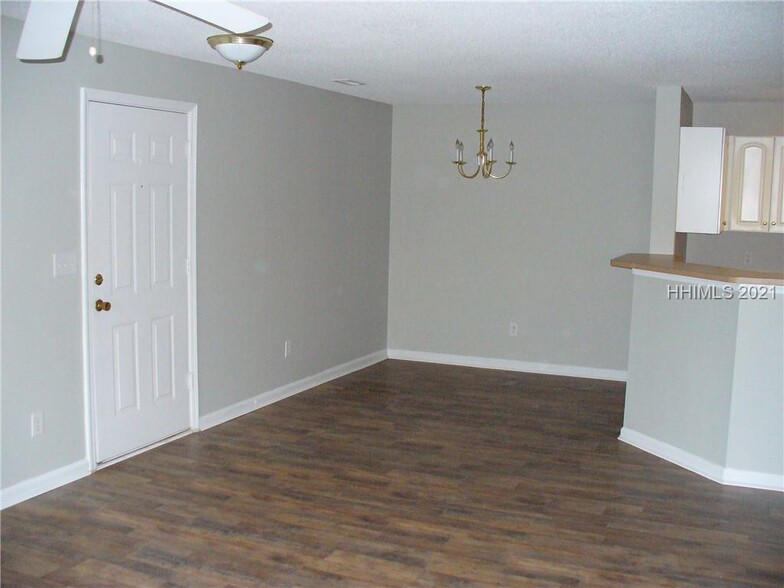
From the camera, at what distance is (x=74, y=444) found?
13.7ft

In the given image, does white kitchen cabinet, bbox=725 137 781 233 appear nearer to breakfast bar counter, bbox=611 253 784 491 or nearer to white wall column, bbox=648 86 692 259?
white wall column, bbox=648 86 692 259

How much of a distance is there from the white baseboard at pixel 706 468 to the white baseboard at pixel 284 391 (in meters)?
2.53

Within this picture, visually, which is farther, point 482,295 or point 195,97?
point 482,295

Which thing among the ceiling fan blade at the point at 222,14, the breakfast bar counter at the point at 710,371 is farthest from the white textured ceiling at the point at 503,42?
the breakfast bar counter at the point at 710,371

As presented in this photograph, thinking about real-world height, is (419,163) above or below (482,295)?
above

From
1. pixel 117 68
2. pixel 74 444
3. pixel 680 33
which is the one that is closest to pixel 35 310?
pixel 74 444

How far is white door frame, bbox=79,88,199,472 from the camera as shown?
4.09 metres

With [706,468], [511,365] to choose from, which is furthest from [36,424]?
[511,365]

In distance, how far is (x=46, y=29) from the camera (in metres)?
2.92

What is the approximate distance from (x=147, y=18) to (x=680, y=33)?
97.6 inches

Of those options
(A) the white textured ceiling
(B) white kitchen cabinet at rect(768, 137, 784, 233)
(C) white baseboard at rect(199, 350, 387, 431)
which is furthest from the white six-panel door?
(B) white kitchen cabinet at rect(768, 137, 784, 233)

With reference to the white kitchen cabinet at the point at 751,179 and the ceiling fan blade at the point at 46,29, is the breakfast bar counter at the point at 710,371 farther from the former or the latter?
the ceiling fan blade at the point at 46,29

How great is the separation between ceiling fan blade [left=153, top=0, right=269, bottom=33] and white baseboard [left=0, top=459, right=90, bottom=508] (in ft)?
8.23

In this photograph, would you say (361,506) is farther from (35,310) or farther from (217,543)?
(35,310)
